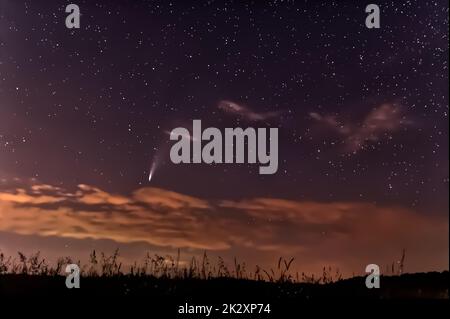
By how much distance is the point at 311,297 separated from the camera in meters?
8.58

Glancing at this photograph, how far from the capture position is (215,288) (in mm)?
8961

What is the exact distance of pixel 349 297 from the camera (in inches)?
335

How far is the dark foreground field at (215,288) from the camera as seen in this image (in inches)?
330

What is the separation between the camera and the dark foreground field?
330 inches

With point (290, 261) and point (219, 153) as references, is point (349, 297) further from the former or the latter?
point (219, 153)
